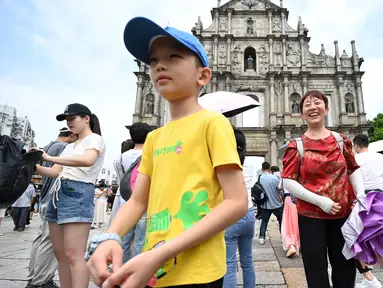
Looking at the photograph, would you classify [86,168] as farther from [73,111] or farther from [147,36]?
[147,36]

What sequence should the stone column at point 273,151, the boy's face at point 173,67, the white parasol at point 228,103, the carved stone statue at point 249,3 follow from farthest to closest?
1. the carved stone statue at point 249,3
2. the stone column at point 273,151
3. the white parasol at point 228,103
4. the boy's face at point 173,67

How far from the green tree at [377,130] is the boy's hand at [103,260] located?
26.4 meters

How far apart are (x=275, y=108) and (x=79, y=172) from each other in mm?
17265

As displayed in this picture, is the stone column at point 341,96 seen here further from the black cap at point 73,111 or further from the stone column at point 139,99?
the black cap at point 73,111

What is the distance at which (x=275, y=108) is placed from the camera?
18.2 metres

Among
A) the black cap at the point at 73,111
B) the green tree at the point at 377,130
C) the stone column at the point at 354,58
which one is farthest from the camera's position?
the green tree at the point at 377,130

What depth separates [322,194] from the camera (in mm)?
1891

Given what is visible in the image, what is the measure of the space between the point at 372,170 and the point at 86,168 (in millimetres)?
3190

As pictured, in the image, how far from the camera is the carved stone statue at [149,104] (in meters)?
19.2

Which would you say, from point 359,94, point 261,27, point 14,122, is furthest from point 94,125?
point 14,122

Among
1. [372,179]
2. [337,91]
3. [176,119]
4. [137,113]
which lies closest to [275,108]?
[337,91]

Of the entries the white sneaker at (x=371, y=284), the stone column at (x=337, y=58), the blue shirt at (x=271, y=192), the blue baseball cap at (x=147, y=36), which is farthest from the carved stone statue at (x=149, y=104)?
the blue baseball cap at (x=147, y=36)

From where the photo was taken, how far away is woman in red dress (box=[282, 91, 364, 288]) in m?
1.83

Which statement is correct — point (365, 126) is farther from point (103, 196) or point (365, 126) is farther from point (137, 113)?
point (103, 196)
